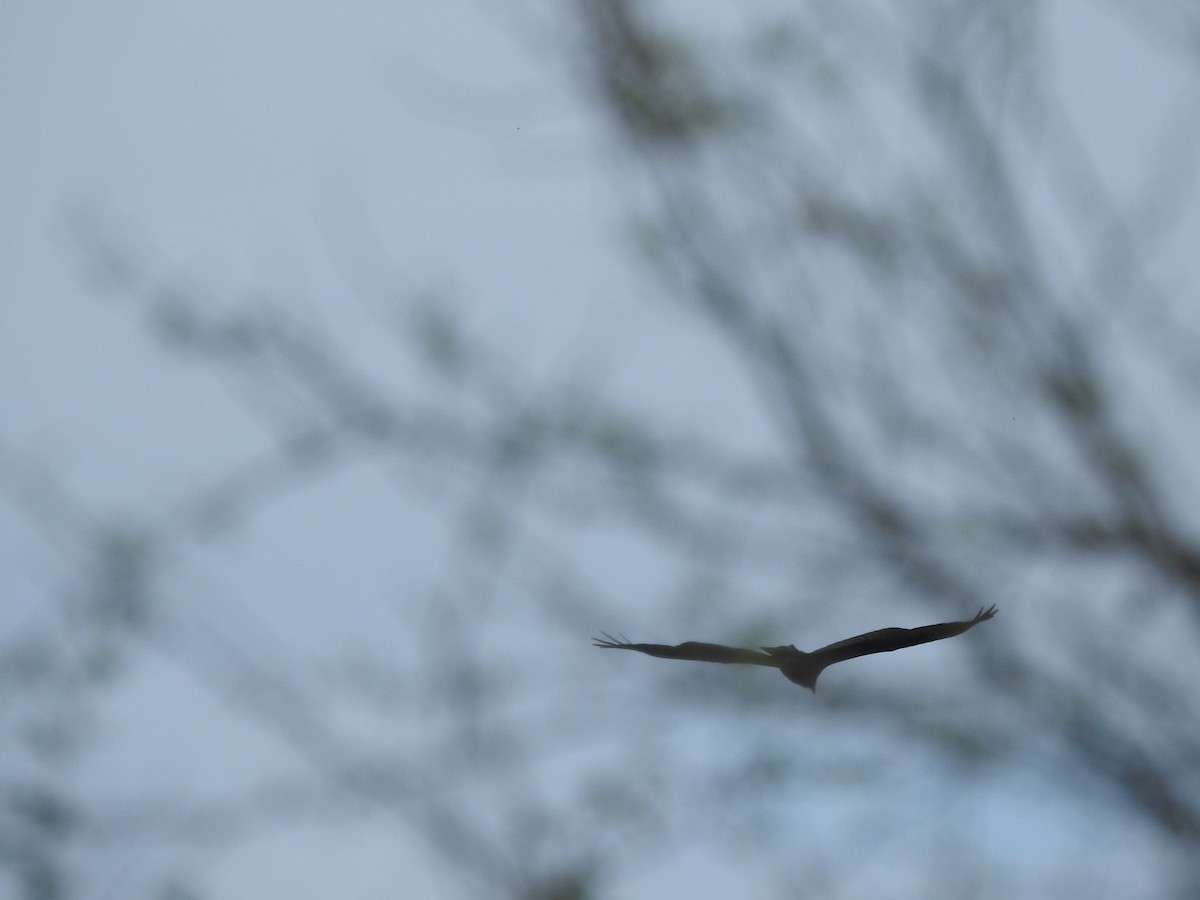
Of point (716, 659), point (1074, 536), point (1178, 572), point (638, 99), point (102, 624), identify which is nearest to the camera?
point (716, 659)

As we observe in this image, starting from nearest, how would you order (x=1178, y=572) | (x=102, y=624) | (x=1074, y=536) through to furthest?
(x=1178, y=572)
(x=102, y=624)
(x=1074, y=536)

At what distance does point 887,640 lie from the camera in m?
0.22

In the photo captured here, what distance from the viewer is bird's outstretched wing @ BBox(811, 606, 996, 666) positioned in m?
0.21

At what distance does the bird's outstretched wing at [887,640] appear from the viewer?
0.21 m

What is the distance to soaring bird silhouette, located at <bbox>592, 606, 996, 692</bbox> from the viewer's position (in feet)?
0.67

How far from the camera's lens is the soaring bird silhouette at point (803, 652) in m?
A: 0.20

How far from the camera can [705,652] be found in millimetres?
205

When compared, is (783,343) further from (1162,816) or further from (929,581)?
(1162,816)

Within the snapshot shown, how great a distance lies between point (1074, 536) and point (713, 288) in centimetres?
Answer: 78

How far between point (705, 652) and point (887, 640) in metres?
0.04

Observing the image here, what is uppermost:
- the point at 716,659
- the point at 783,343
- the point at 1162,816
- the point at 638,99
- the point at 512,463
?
the point at 638,99

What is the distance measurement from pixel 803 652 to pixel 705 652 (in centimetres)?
3

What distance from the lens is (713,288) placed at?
207cm

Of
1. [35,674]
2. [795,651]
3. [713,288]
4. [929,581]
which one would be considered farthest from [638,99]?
[795,651]
